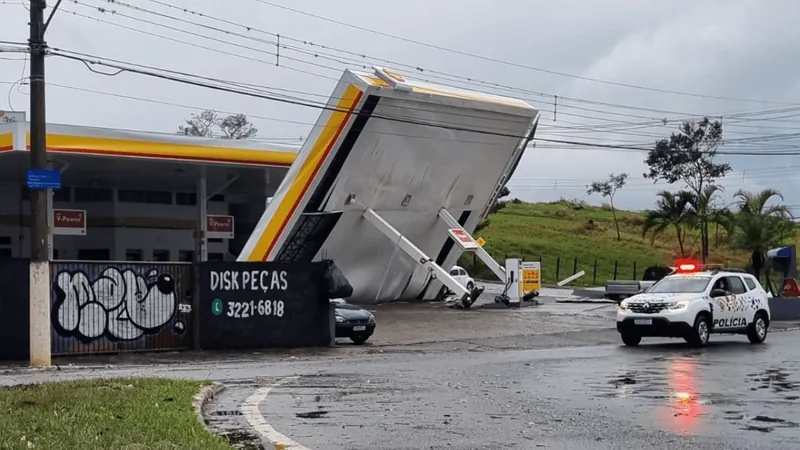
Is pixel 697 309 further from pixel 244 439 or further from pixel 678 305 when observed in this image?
pixel 244 439

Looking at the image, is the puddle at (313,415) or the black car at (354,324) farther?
the black car at (354,324)

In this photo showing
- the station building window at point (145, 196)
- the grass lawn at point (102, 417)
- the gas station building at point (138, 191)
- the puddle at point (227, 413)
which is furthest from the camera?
the station building window at point (145, 196)

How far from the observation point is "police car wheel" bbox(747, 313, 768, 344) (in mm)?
24656

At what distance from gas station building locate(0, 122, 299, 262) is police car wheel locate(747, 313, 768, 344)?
20.5 meters

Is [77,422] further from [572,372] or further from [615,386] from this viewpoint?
[572,372]

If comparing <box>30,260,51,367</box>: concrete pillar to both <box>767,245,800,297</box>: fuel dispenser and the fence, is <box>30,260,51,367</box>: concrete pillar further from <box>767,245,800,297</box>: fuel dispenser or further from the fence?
the fence

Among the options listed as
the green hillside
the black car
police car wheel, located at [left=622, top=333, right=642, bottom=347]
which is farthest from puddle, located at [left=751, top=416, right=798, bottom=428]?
the green hillside

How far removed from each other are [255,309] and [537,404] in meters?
12.4

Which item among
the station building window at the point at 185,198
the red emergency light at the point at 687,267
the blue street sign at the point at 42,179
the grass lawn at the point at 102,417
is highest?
the station building window at the point at 185,198

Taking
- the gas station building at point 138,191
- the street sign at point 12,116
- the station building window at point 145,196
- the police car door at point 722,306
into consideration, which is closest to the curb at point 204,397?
the police car door at point 722,306

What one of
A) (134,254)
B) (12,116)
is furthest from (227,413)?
(134,254)

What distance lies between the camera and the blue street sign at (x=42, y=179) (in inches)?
754

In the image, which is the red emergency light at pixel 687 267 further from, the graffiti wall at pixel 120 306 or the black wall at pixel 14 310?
the black wall at pixel 14 310

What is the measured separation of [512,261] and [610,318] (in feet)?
21.9
